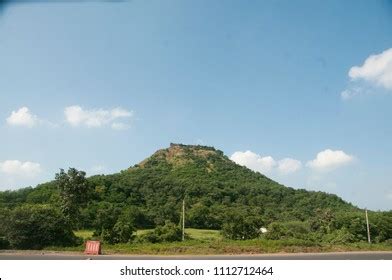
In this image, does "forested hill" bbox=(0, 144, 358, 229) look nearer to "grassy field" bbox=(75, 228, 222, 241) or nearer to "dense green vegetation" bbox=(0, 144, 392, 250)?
"dense green vegetation" bbox=(0, 144, 392, 250)

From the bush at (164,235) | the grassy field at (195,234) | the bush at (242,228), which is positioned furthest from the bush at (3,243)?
the bush at (242,228)

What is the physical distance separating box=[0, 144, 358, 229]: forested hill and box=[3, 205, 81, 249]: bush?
5109mm

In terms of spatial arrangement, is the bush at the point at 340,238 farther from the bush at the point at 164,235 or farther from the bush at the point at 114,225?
the bush at the point at 114,225

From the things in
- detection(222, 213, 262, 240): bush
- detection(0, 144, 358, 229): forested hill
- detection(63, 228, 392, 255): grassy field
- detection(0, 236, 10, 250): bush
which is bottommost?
detection(63, 228, 392, 255): grassy field

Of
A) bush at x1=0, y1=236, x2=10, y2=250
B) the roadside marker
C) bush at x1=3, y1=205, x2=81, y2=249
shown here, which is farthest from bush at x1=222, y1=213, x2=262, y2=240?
bush at x1=0, y1=236, x2=10, y2=250

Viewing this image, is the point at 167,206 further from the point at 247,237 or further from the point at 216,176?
the point at 216,176

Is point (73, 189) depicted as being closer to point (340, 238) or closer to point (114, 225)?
point (114, 225)

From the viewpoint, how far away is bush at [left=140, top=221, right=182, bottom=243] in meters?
18.8

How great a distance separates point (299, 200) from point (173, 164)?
41.1ft

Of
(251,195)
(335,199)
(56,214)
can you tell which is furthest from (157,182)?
(335,199)

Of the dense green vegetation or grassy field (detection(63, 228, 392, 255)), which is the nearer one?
grassy field (detection(63, 228, 392, 255))

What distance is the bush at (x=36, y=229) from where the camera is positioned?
649 inches

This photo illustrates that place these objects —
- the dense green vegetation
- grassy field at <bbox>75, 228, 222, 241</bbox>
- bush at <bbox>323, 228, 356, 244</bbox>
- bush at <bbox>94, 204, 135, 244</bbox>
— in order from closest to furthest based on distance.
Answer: bush at <bbox>94, 204, 135, 244</bbox> < bush at <bbox>323, 228, 356, 244</bbox> < the dense green vegetation < grassy field at <bbox>75, 228, 222, 241</bbox>

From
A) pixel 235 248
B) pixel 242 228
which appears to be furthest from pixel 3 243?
pixel 242 228
